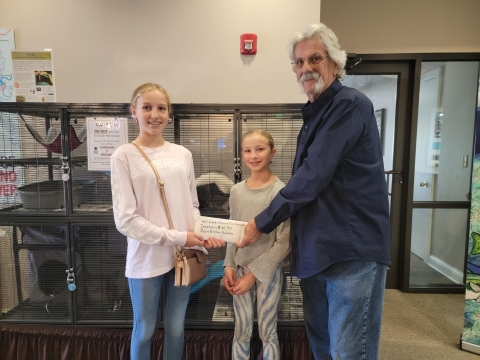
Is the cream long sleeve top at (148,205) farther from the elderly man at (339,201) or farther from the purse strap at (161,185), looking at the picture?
the elderly man at (339,201)

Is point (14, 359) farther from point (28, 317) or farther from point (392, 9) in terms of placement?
point (392, 9)

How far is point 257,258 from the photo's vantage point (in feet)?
4.41

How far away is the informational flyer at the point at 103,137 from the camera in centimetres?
153

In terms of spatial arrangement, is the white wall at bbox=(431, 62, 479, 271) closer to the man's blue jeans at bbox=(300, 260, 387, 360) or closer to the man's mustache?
the man's blue jeans at bbox=(300, 260, 387, 360)

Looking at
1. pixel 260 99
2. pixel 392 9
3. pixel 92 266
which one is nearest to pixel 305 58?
pixel 260 99

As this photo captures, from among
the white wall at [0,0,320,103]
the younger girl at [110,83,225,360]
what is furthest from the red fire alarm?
the younger girl at [110,83,225,360]

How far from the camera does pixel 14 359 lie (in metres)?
1.69

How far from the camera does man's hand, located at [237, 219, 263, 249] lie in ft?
4.05

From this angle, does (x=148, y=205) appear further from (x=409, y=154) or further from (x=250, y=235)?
(x=409, y=154)

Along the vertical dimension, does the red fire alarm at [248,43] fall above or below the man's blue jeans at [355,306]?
above

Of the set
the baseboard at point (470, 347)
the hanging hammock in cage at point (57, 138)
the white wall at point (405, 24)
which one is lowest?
the baseboard at point (470, 347)

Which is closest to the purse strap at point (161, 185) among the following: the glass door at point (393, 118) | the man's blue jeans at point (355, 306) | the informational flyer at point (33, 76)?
the man's blue jeans at point (355, 306)

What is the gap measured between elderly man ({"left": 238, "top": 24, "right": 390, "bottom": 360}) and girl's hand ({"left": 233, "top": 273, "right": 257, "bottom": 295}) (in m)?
0.25

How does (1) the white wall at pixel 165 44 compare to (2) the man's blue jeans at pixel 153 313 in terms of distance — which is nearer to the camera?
(2) the man's blue jeans at pixel 153 313
